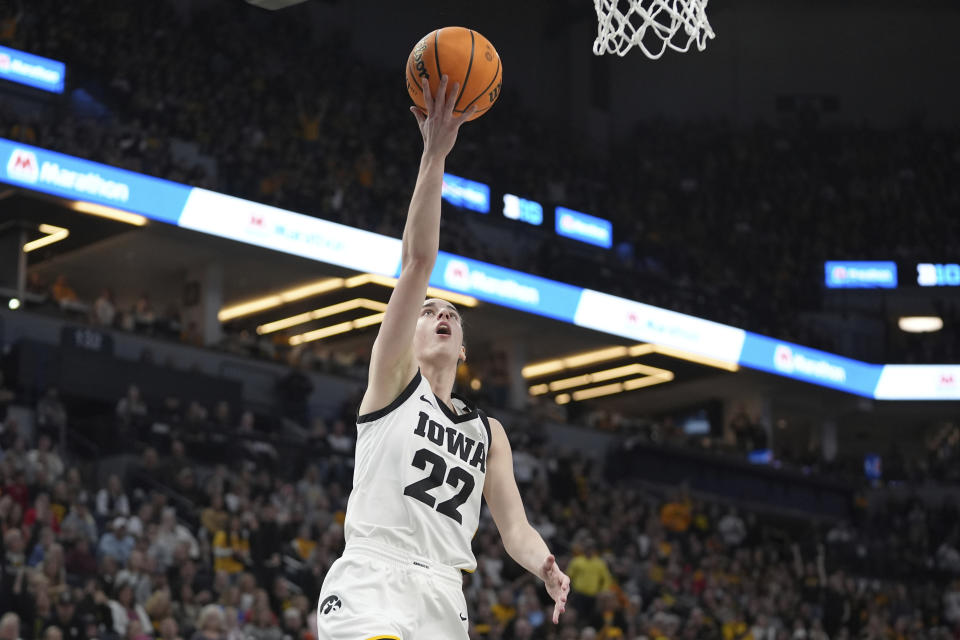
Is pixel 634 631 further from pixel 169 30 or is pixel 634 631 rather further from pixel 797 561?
pixel 169 30

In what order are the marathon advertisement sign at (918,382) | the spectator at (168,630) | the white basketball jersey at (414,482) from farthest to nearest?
the marathon advertisement sign at (918,382) < the spectator at (168,630) < the white basketball jersey at (414,482)

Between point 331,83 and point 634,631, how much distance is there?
15923 mm

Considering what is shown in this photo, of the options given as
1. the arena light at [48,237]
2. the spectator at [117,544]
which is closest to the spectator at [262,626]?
the spectator at [117,544]

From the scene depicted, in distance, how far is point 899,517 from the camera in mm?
28578

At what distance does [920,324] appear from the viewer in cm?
3409

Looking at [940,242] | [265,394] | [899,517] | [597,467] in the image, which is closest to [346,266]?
[265,394]

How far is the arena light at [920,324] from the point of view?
3391cm

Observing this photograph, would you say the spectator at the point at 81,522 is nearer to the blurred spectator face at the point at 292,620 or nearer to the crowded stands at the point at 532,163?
the blurred spectator face at the point at 292,620

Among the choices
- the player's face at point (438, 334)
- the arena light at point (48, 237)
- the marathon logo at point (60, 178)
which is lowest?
the player's face at point (438, 334)

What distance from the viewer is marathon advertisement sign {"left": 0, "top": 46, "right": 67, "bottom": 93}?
21.8m

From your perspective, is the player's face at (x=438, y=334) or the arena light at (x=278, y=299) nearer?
the player's face at (x=438, y=334)

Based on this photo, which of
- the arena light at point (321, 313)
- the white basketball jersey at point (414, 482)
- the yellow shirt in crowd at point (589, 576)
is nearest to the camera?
the white basketball jersey at point (414, 482)

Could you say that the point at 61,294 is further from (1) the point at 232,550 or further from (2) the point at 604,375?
(2) the point at 604,375

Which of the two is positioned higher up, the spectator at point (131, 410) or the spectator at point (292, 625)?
the spectator at point (131, 410)
